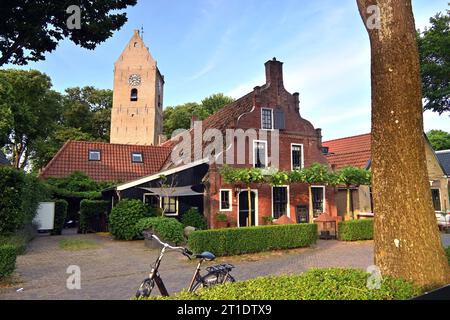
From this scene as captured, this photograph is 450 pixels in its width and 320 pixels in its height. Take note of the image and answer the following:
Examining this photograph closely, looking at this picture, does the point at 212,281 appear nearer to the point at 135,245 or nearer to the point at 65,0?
the point at 65,0

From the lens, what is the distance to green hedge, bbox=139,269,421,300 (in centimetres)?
345

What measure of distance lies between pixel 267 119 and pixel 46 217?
557 inches

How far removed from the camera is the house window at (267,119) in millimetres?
19375

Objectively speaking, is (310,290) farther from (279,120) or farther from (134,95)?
(134,95)

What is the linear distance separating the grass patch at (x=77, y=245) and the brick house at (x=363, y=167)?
1572 cm

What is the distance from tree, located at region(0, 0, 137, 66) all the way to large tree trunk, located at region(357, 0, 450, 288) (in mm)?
7111

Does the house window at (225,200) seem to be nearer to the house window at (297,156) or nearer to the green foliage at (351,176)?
the house window at (297,156)

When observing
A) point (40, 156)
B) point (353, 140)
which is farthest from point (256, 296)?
point (40, 156)

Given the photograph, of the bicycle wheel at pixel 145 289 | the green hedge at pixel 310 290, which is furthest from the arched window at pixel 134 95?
the green hedge at pixel 310 290

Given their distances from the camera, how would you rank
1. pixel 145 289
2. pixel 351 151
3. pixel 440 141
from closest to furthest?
pixel 145 289
pixel 351 151
pixel 440 141

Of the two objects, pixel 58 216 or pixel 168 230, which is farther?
pixel 58 216

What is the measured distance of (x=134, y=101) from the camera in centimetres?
3753

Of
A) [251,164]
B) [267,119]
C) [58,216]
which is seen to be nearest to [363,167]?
[267,119]

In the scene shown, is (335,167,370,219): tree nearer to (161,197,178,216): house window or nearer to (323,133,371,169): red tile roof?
(323,133,371,169): red tile roof
